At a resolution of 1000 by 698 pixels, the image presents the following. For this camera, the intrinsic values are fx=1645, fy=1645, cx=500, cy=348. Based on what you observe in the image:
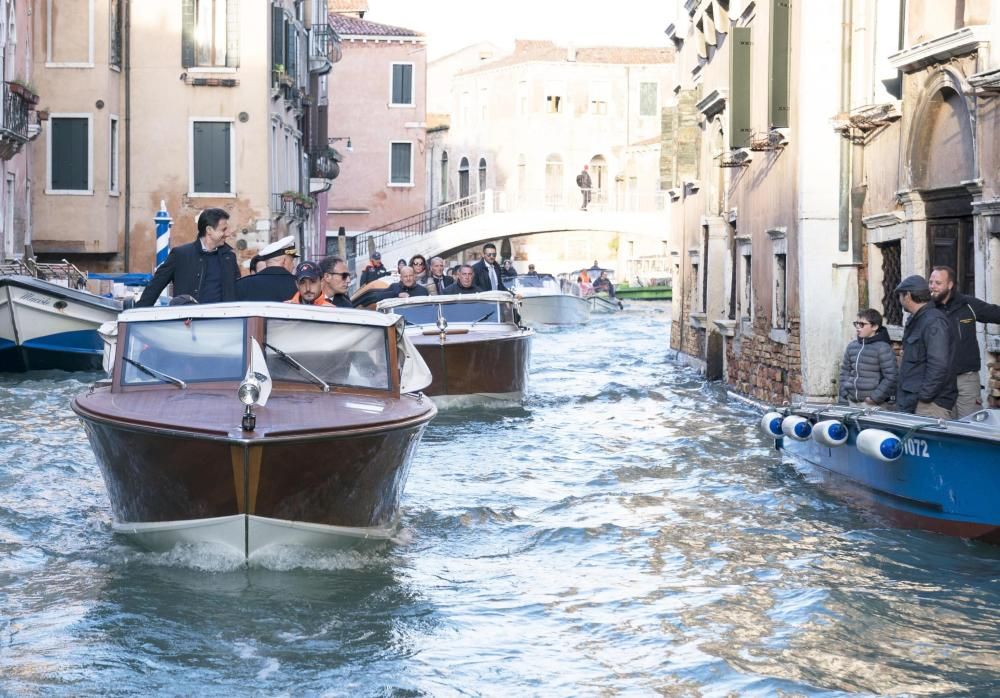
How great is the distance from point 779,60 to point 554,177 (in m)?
48.6

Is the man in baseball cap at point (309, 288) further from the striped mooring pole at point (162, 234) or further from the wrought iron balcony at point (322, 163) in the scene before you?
the wrought iron balcony at point (322, 163)

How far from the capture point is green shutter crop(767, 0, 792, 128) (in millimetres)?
14922

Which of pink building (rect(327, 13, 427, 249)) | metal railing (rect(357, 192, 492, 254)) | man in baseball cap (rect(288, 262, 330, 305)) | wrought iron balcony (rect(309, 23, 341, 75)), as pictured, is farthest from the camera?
pink building (rect(327, 13, 427, 249))

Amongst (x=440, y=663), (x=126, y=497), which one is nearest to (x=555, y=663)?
(x=440, y=663)

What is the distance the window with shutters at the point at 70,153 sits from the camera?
86.6 ft

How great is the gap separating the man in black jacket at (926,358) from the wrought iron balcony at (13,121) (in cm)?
1588

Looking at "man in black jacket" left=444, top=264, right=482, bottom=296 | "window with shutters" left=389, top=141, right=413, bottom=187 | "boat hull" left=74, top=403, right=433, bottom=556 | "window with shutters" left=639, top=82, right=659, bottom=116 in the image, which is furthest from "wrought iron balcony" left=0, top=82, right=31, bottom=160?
"window with shutters" left=639, top=82, right=659, bottom=116

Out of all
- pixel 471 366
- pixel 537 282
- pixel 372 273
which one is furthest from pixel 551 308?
pixel 471 366

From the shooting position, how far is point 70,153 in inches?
1043

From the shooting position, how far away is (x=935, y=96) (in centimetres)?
1185

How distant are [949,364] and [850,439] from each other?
0.83 meters

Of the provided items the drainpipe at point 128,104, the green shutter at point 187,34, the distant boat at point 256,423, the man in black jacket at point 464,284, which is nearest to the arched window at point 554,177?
the green shutter at point 187,34

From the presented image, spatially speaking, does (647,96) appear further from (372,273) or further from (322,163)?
(372,273)

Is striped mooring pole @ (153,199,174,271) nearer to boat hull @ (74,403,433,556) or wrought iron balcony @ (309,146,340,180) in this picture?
wrought iron balcony @ (309,146,340,180)
